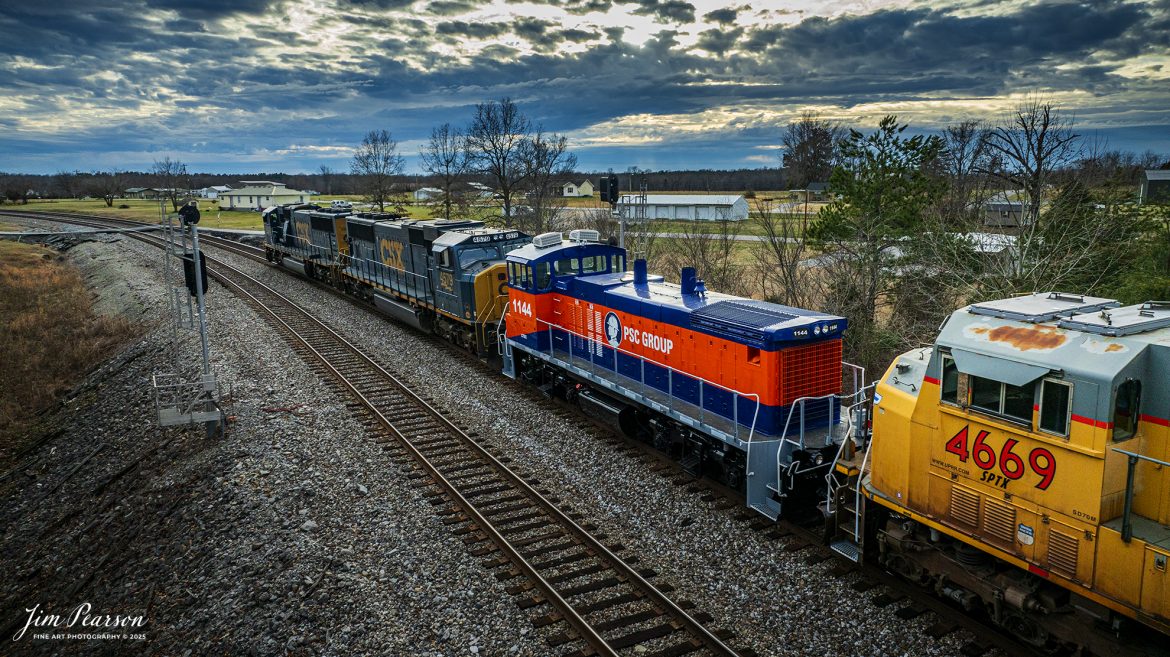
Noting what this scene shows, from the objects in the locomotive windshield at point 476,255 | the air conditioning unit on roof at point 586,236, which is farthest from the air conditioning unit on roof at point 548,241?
the locomotive windshield at point 476,255

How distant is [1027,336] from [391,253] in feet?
69.8

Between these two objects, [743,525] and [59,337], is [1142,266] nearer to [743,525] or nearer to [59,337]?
[743,525]

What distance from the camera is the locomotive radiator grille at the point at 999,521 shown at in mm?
6828

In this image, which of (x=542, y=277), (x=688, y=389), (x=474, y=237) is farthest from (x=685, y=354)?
(x=474, y=237)

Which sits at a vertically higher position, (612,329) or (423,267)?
(423,267)

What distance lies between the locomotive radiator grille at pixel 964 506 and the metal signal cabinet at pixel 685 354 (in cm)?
225

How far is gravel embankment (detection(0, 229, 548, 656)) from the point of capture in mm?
8000

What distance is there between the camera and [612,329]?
1384 centimetres

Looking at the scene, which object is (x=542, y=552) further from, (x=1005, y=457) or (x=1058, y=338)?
(x=1058, y=338)

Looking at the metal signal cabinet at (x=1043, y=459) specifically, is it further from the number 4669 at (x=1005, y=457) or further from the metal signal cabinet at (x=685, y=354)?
the metal signal cabinet at (x=685, y=354)

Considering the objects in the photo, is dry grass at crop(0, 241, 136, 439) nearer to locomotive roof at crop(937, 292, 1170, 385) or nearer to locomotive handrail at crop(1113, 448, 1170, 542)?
locomotive roof at crop(937, 292, 1170, 385)

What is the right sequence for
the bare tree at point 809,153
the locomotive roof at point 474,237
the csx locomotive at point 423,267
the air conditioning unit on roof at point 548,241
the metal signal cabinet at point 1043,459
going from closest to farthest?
the metal signal cabinet at point 1043,459 < the air conditioning unit on roof at point 548,241 < the csx locomotive at point 423,267 < the locomotive roof at point 474,237 < the bare tree at point 809,153

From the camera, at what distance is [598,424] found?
14.1m
